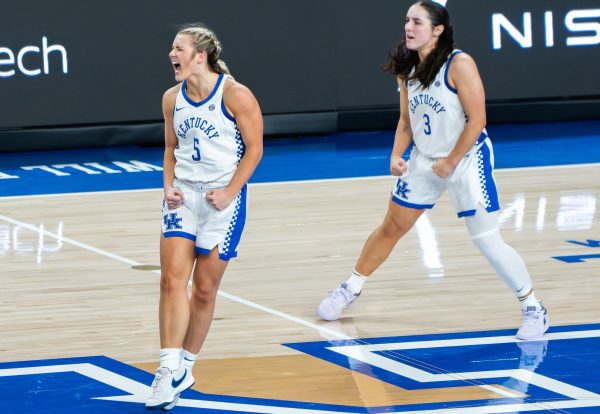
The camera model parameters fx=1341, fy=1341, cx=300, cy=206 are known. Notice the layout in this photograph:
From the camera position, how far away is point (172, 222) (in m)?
5.28

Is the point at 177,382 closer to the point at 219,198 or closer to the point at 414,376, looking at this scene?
the point at 219,198

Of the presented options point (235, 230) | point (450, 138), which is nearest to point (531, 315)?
point (450, 138)

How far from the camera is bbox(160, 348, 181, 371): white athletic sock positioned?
517 cm

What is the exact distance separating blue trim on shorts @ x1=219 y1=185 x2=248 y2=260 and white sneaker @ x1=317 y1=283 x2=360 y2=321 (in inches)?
54.3

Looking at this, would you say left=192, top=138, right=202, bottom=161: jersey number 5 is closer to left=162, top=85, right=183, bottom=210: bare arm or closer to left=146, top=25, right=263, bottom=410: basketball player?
left=146, top=25, right=263, bottom=410: basketball player

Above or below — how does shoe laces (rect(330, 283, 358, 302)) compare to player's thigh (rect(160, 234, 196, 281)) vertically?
below

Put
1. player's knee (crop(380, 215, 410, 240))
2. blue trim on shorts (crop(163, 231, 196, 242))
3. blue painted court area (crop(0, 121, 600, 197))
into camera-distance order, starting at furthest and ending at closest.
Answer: blue painted court area (crop(0, 121, 600, 197)) → player's knee (crop(380, 215, 410, 240)) → blue trim on shorts (crop(163, 231, 196, 242))

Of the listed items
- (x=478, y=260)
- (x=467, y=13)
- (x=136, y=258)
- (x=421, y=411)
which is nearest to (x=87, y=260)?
(x=136, y=258)

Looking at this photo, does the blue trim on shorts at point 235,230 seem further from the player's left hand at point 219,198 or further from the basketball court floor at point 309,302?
the basketball court floor at point 309,302

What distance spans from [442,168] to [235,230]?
1.19m

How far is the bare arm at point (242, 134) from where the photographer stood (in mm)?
5238

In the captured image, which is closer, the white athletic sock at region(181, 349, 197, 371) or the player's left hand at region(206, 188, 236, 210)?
the player's left hand at region(206, 188, 236, 210)

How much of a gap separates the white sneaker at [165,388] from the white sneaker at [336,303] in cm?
155

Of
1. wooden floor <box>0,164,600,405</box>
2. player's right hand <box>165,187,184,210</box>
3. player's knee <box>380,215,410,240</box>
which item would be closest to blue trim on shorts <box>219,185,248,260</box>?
player's right hand <box>165,187,184,210</box>
